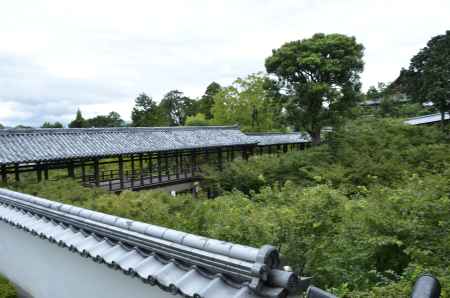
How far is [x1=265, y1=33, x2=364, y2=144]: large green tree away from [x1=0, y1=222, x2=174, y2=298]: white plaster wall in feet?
56.4

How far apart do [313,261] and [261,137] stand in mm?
24779

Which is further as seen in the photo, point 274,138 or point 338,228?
point 274,138

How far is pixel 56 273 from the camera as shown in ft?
14.8

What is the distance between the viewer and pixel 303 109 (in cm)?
2116

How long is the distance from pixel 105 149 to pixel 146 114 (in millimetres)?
34166

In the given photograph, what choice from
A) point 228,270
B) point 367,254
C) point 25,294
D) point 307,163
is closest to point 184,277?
point 228,270

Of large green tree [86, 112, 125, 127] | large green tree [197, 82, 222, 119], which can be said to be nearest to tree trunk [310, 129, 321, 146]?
large green tree [197, 82, 222, 119]

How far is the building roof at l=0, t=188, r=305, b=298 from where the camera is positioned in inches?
73.7

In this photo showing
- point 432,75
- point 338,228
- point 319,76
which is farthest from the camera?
point 432,75

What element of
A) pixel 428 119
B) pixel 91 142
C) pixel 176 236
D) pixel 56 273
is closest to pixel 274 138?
pixel 428 119

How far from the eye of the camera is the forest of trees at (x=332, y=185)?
402 cm

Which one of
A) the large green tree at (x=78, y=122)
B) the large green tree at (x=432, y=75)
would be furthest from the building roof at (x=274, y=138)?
the large green tree at (x=78, y=122)

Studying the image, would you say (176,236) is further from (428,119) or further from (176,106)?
(176,106)

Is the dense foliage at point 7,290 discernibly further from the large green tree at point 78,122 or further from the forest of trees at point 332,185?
the large green tree at point 78,122
